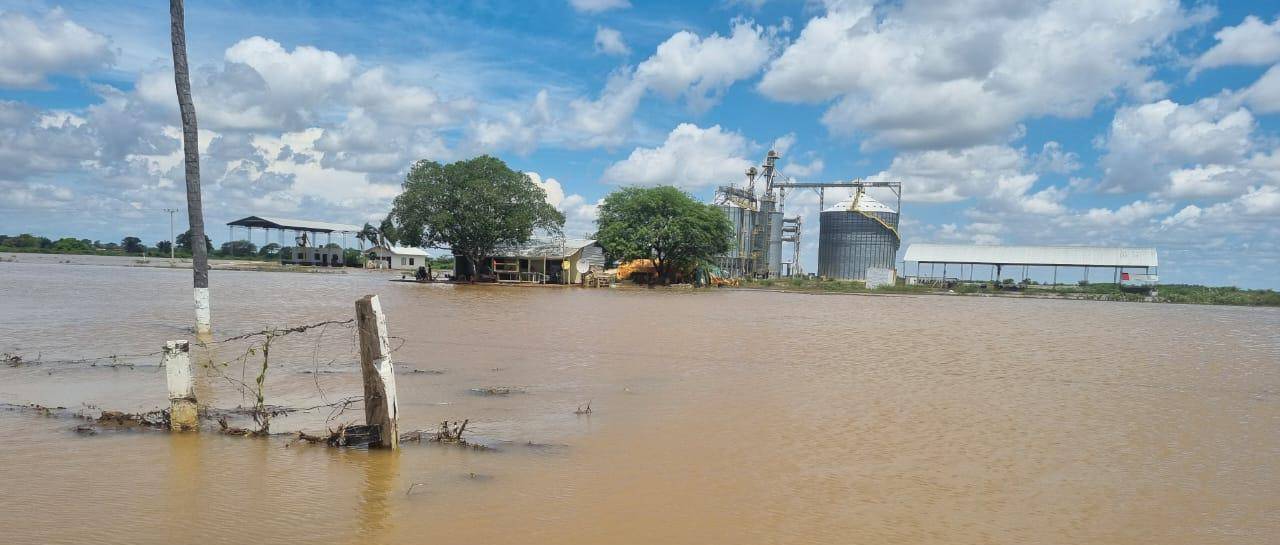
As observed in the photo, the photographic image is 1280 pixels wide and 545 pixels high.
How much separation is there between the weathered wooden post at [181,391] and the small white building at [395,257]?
81867 millimetres

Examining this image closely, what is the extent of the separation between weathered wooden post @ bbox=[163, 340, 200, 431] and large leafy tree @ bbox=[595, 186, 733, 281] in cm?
4780

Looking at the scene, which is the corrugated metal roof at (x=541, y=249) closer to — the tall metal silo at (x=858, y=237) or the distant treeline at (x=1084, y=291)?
the distant treeline at (x=1084, y=291)

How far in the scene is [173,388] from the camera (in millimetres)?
8062

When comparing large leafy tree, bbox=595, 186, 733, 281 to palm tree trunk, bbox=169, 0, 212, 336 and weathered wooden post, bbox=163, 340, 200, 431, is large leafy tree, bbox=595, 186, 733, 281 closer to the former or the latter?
palm tree trunk, bbox=169, 0, 212, 336

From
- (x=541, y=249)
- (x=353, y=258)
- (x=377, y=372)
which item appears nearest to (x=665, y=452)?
(x=377, y=372)

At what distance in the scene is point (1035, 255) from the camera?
227 ft

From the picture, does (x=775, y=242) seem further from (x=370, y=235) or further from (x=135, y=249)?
(x=135, y=249)

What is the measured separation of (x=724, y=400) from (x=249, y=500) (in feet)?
22.2

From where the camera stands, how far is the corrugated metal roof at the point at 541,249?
57306mm

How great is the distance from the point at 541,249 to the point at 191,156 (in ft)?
139

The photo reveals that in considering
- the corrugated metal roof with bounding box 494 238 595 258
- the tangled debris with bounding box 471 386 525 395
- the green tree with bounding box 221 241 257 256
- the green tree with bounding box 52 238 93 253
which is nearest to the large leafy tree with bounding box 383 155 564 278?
the corrugated metal roof with bounding box 494 238 595 258

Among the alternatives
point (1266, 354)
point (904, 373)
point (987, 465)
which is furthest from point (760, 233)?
point (987, 465)

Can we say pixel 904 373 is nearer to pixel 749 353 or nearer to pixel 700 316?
pixel 749 353

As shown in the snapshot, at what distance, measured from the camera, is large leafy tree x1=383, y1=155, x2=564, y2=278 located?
174ft
